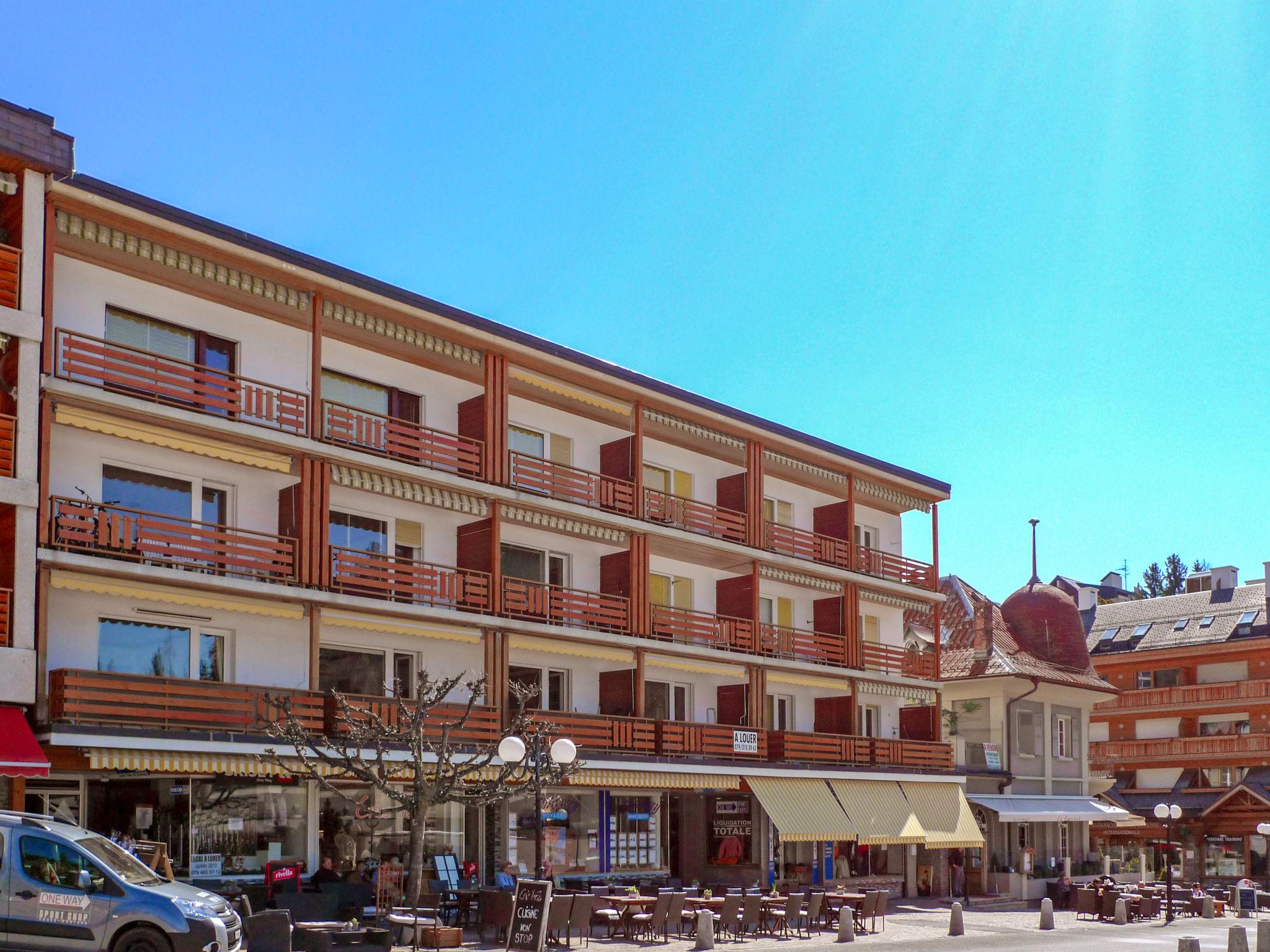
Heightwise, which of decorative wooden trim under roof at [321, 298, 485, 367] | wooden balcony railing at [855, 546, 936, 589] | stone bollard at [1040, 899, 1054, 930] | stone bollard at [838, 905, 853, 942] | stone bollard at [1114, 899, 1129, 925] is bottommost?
stone bollard at [1114, 899, 1129, 925]

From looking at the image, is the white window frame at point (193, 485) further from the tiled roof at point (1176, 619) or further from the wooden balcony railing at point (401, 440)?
the tiled roof at point (1176, 619)

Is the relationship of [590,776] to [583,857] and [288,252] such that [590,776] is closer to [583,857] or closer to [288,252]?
[583,857]

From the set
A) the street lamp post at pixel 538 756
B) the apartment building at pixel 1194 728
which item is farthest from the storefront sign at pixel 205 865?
the apartment building at pixel 1194 728

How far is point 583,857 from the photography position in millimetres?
32969

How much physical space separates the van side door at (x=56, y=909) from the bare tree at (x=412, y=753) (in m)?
4.40

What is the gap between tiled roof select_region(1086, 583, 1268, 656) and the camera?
63.7 meters

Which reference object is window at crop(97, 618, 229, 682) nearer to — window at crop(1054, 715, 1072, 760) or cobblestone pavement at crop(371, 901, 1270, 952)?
cobblestone pavement at crop(371, 901, 1270, 952)

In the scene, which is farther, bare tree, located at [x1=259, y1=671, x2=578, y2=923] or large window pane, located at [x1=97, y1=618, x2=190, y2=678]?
large window pane, located at [x1=97, y1=618, x2=190, y2=678]

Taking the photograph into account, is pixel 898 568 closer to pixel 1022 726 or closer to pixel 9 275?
pixel 1022 726

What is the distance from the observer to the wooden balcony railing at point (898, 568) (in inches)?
1673

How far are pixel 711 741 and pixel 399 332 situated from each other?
12551mm

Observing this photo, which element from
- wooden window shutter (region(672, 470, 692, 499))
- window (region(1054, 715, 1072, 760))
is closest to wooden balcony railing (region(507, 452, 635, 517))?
wooden window shutter (region(672, 470, 692, 499))

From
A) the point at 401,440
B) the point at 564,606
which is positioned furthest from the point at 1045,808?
the point at 401,440

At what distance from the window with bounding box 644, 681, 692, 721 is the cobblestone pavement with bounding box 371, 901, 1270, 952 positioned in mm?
7262
